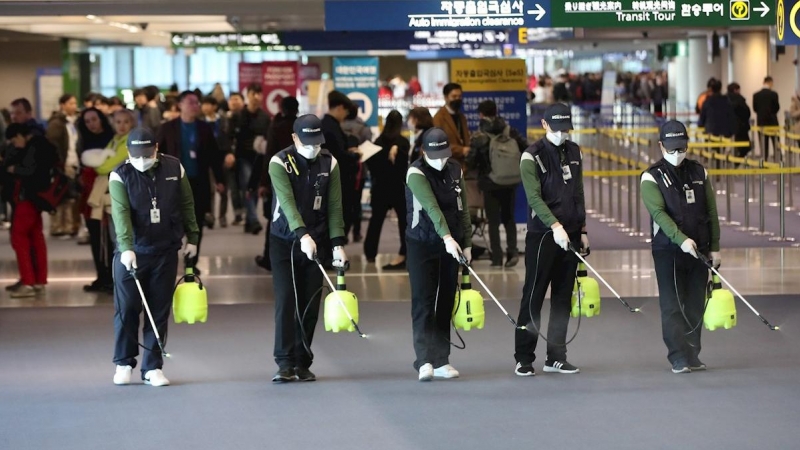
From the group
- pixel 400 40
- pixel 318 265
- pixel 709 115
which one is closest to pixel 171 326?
pixel 318 265

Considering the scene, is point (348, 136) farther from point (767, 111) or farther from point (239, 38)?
point (767, 111)

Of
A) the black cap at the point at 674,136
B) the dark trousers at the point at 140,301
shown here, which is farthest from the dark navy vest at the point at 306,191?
the black cap at the point at 674,136

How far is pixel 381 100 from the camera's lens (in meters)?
39.8

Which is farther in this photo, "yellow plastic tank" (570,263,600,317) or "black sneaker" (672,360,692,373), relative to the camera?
"yellow plastic tank" (570,263,600,317)

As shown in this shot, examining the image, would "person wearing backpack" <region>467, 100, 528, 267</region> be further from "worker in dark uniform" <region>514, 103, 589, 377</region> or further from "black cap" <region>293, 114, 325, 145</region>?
"black cap" <region>293, 114, 325, 145</region>

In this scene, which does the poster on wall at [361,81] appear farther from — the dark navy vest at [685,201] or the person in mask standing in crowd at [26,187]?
the dark navy vest at [685,201]

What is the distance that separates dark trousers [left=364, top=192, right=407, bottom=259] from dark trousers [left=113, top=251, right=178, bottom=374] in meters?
6.05

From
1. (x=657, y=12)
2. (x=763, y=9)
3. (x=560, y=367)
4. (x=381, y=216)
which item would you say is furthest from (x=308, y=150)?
(x=763, y=9)

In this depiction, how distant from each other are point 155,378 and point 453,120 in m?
6.87

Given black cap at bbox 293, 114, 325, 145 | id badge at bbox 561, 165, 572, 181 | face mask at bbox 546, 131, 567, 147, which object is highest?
black cap at bbox 293, 114, 325, 145

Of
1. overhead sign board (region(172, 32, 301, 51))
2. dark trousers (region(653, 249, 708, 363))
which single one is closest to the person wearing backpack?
dark trousers (region(653, 249, 708, 363))

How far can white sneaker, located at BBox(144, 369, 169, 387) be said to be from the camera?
33.4ft

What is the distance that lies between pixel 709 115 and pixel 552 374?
64.9 feet

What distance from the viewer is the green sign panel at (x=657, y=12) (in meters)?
14.7
